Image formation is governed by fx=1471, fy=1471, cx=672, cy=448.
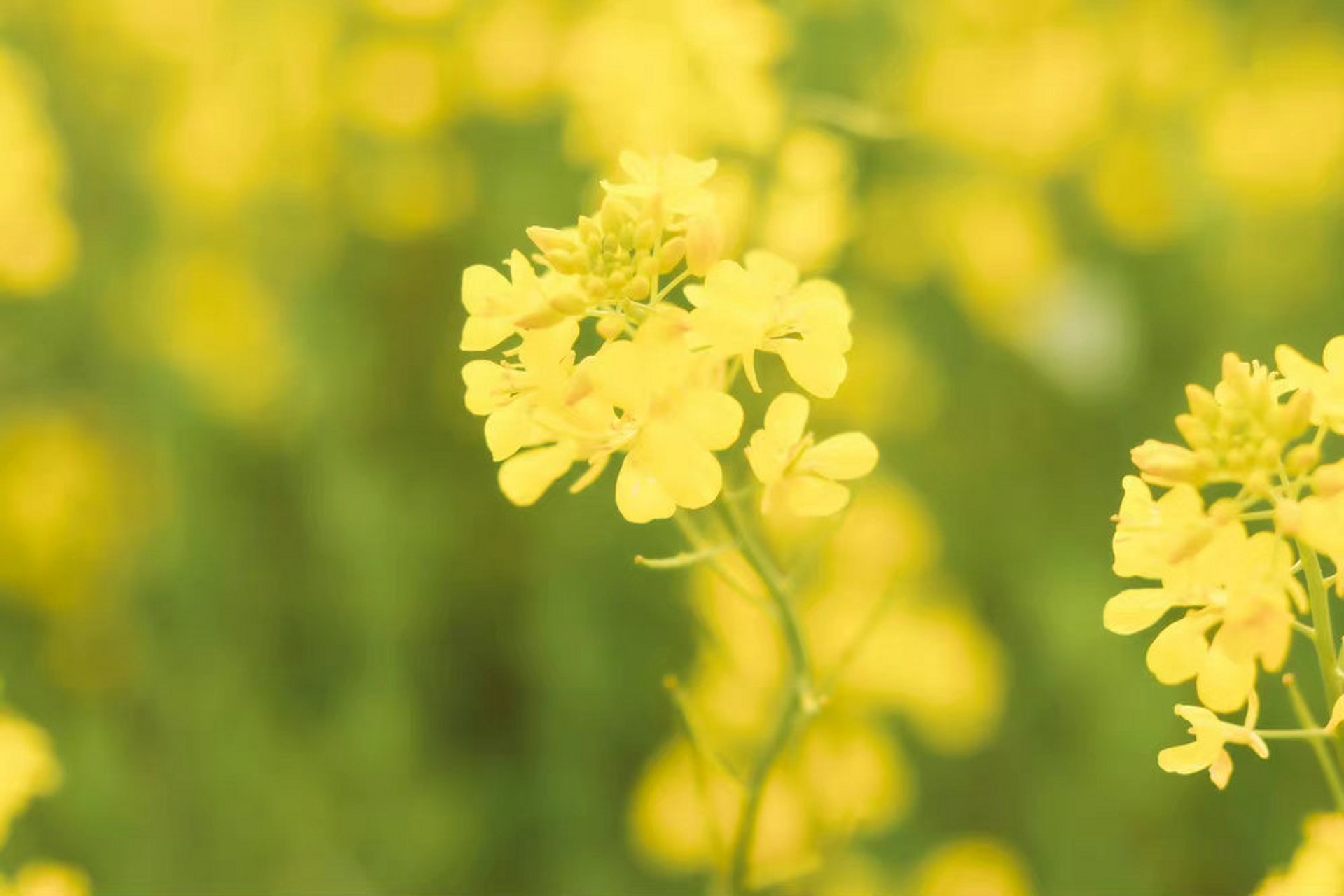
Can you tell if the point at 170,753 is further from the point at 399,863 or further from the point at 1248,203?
the point at 1248,203

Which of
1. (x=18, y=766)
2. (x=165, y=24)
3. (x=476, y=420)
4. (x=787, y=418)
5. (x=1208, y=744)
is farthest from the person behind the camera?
(x=165, y=24)

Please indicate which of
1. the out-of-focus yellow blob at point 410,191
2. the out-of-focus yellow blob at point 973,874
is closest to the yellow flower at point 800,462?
the out-of-focus yellow blob at point 973,874

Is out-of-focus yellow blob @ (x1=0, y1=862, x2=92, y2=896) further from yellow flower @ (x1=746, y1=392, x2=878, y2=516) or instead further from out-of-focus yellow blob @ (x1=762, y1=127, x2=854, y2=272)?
out-of-focus yellow blob @ (x1=762, y1=127, x2=854, y2=272)

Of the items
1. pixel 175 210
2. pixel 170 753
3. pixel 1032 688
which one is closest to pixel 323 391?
pixel 170 753

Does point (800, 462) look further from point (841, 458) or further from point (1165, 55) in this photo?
point (1165, 55)

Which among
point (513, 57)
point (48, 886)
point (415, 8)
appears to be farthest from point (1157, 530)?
point (415, 8)

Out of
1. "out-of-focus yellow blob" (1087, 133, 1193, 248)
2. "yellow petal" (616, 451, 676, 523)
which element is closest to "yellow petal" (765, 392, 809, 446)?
"yellow petal" (616, 451, 676, 523)

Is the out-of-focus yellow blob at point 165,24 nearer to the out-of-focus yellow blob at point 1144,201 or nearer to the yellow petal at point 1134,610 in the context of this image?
the out-of-focus yellow blob at point 1144,201
